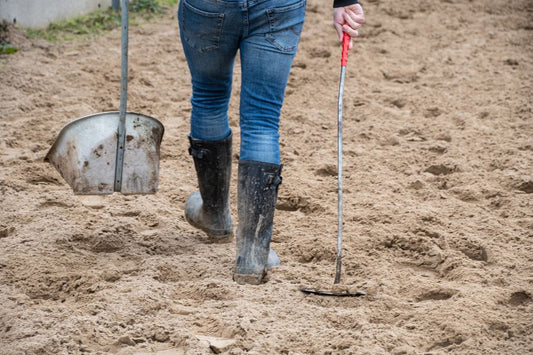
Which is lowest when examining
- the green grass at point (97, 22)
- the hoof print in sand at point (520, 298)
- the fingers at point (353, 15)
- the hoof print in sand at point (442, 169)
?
the hoof print in sand at point (520, 298)

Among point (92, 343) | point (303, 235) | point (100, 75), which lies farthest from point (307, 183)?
point (100, 75)

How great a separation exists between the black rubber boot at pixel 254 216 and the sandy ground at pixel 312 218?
74mm

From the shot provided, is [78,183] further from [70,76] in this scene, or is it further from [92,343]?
[70,76]

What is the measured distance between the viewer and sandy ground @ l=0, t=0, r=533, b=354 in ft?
8.27

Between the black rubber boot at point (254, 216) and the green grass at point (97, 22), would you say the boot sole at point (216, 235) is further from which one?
the green grass at point (97, 22)

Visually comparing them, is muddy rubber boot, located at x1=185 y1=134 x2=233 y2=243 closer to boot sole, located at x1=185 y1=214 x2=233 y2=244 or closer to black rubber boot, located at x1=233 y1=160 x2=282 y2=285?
boot sole, located at x1=185 y1=214 x2=233 y2=244

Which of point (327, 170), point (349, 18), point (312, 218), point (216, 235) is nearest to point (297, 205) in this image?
point (312, 218)

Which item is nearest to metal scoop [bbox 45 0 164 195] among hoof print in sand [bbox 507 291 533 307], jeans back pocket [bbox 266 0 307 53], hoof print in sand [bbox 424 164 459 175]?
jeans back pocket [bbox 266 0 307 53]

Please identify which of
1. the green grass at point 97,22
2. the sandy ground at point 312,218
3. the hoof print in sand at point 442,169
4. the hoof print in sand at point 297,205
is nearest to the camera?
the sandy ground at point 312,218

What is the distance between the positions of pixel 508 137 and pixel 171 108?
2.18 m

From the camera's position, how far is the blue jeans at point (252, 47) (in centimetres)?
257

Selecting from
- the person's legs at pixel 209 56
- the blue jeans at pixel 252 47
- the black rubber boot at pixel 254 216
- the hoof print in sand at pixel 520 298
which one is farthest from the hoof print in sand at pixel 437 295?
the person's legs at pixel 209 56

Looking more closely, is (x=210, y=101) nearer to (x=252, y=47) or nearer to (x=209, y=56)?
(x=209, y=56)

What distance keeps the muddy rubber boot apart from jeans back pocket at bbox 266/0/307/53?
58cm
